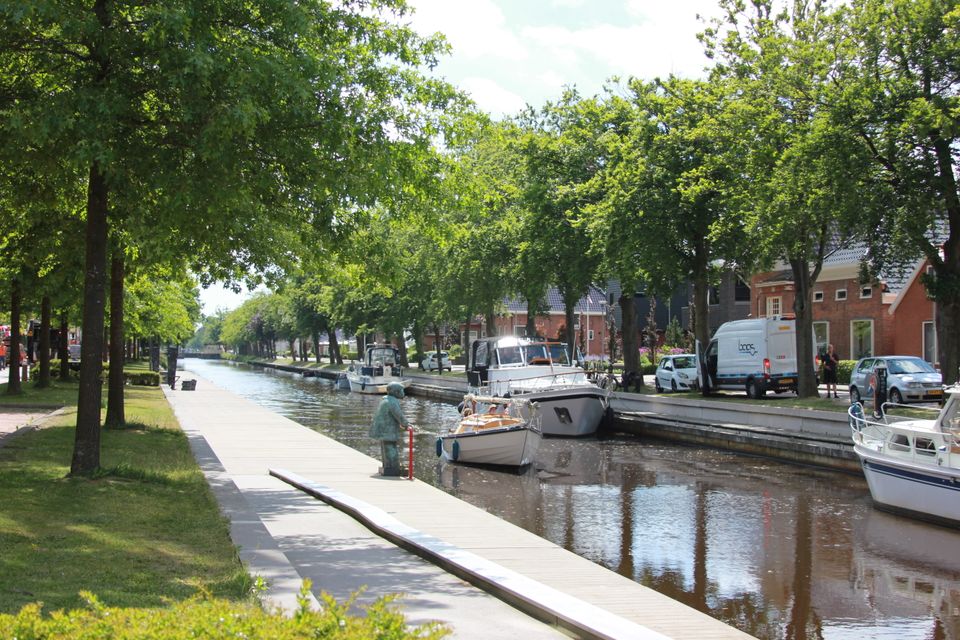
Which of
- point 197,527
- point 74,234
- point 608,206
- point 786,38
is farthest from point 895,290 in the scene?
point 197,527

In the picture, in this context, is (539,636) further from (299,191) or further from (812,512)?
(812,512)

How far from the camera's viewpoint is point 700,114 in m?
32.1

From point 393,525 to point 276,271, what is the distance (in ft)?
28.9

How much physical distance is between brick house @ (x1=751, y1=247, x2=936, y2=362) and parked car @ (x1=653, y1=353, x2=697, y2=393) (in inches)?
347

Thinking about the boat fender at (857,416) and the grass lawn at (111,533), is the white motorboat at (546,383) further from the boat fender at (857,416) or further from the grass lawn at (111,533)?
the grass lawn at (111,533)

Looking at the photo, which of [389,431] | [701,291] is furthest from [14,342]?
[701,291]

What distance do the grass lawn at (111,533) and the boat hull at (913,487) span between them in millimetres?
11430

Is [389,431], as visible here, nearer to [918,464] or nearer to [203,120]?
[203,120]

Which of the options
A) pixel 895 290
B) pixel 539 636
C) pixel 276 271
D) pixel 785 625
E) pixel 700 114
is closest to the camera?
pixel 539 636

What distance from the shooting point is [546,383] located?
31.5 m

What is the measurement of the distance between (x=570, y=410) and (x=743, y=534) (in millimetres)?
14963

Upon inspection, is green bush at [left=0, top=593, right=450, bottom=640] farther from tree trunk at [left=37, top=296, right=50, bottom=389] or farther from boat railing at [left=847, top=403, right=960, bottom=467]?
tree trunk at [left=37, top=296, right=50, bottom=389]

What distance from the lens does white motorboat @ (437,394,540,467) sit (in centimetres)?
2294

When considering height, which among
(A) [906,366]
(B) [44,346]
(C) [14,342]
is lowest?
(A) [906,366]
